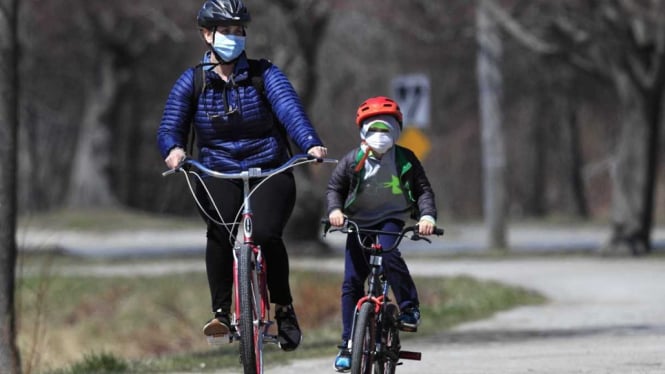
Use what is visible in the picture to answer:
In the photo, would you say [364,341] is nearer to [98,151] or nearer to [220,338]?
[220,338]

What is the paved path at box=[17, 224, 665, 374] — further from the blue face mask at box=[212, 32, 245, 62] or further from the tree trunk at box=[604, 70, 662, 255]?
the blue face mask at box=[212, 32, 245, 62]

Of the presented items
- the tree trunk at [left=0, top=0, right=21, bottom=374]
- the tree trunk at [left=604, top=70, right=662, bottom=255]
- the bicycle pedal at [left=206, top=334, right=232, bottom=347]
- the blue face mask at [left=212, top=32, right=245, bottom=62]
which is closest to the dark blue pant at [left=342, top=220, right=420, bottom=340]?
the bicycle pedal at [left=206, top=334, right=232, bottom=347]

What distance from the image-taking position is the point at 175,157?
7.85 m

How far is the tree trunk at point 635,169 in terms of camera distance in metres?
23.6

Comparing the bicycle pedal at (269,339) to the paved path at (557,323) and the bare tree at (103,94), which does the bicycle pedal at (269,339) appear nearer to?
the paved path at (557,323)

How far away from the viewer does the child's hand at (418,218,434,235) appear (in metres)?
7.59

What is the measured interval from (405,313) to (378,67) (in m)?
34.3

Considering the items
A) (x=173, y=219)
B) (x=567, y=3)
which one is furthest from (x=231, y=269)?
(x=173, y=219)

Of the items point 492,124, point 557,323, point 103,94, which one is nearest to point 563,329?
point 557,323

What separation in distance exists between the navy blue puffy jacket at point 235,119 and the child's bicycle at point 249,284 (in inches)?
7.8

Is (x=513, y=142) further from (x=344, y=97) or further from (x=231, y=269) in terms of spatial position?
(x=231, y=269)

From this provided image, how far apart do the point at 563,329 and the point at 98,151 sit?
29.7 meters

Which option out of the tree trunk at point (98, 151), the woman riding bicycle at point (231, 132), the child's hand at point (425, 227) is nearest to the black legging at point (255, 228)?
the woman riding bicycle at point (231, 132)

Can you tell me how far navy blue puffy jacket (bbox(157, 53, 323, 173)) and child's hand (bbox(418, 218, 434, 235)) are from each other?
0.71 meters
